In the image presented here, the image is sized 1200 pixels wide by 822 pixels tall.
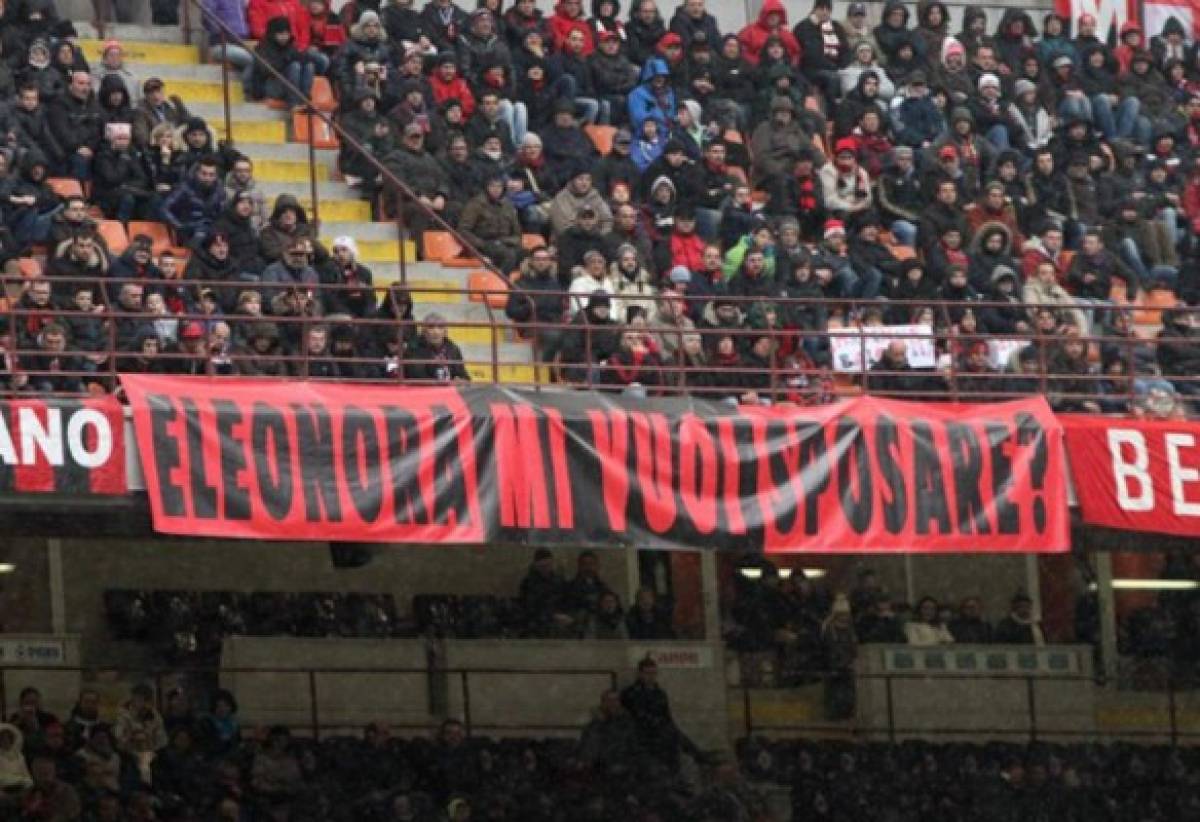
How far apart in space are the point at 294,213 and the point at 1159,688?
9.94m

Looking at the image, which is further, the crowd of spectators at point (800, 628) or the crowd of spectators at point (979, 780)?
the crowd of spectators at point (800, 628)

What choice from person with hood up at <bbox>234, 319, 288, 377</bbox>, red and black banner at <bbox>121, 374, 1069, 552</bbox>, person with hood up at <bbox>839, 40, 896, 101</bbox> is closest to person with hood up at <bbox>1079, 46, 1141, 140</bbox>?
person with hood up at <bbox>839, 40, 896, 101</bbox>

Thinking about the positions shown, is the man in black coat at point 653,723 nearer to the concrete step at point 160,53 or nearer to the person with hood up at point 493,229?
the person with hood up at point 493,229

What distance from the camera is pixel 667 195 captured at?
35.4 metres

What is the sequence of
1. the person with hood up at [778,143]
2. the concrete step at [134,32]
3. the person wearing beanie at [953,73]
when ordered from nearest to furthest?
the concrete step at [134,32] < the person with hood up at [778,143] < the person wearing beanie at [953,73]

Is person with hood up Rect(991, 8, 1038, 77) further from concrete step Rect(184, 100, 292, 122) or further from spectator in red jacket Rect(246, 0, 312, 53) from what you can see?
concrete step Rect(184, 100, 292, 122)

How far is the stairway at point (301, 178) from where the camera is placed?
109 feet

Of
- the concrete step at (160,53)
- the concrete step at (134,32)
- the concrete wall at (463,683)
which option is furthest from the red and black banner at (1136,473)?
the concrete step at (134,32)

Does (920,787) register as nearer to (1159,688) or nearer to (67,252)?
(1159,688)

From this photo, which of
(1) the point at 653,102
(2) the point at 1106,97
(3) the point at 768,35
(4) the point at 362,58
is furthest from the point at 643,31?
(2) the point at 1106,97

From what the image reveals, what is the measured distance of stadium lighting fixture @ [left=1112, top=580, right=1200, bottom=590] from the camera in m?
37.2

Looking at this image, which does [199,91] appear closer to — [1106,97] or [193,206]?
[193,206]

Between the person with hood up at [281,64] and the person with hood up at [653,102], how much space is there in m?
3.11

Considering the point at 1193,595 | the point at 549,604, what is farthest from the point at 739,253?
the point at 1193,595
